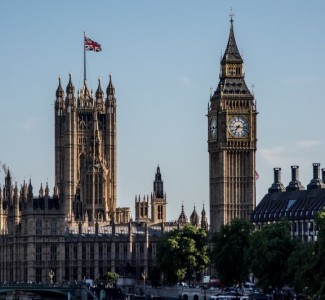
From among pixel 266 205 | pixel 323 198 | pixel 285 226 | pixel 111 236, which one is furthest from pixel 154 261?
pixel 285 226

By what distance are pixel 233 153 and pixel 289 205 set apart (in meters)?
20.6

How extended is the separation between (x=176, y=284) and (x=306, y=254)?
4584cm

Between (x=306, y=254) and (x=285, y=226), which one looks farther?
(x=285, y=226)

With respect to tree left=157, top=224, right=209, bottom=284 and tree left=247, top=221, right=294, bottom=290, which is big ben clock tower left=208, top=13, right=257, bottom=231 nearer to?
tree left=157, top=224, right=209, bottom=284

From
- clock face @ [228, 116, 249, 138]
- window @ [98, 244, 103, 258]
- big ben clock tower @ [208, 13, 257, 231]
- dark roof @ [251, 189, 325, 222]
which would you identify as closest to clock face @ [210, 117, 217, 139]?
big ben clock tower @ [208, 13, 257, 231]

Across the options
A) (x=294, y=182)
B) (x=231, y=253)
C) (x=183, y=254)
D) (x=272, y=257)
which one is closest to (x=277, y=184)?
(x=294, y=182)

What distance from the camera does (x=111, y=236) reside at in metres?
198

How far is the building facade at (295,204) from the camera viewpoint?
167125 mm

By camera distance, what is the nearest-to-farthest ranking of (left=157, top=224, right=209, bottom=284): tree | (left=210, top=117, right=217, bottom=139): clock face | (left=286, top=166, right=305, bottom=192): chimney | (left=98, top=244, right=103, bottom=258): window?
(left=157, top=224, right=209, bottom=284): tree → (left=286, top=166, right=305, bottom=192): chimney → (left=210, top=117, right=217, bottom=139): clock face → (left=98, top=244, right=103, bottom=258): window

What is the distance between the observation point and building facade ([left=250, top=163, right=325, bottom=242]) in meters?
167

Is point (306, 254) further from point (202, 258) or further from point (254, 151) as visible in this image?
point (254, 151)

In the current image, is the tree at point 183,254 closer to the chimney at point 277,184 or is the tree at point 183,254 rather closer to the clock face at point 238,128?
the chimney at point 277,184

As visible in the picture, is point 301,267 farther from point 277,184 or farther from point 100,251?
point 100,251

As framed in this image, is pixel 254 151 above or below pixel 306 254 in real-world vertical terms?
above
